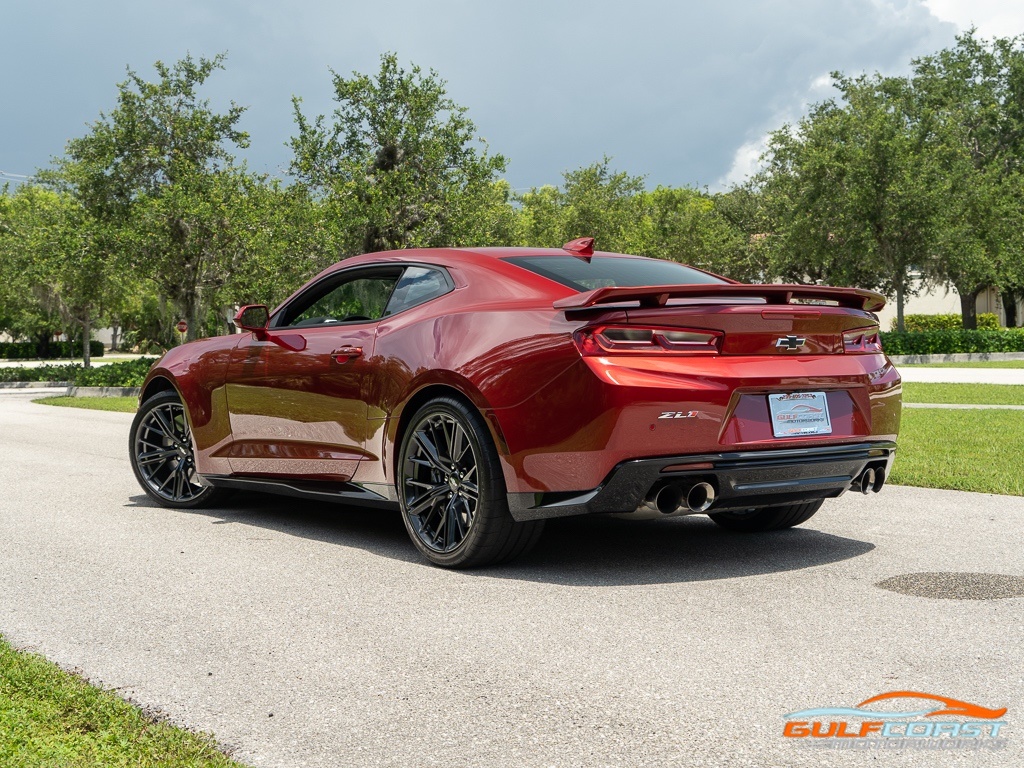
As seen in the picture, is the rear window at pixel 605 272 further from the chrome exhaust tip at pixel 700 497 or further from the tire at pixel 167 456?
the tire at pixel 167 456

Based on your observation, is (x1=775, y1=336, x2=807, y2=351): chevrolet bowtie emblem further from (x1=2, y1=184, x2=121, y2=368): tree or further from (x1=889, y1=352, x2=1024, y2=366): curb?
(x1=889, y1=352, x2=1024, y2=366): curb

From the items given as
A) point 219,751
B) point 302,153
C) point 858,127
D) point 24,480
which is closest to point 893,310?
point 858,127

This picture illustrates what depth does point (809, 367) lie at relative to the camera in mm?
5305

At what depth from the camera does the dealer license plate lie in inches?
203

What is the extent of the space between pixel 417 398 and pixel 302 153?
2261 cm

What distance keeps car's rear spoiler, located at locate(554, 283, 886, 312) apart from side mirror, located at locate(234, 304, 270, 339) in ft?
8.24

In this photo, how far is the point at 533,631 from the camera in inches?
175

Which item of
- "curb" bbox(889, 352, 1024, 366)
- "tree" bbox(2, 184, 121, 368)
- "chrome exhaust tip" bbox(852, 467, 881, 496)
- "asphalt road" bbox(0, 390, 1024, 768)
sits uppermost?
"tree" bbox(2, 184, 121, 368)

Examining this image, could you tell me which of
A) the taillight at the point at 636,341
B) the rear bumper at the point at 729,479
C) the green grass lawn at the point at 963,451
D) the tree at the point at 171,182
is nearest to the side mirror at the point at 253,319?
the rear bumper at the point at 729,479

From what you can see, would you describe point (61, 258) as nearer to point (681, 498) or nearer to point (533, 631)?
point (681, 498)

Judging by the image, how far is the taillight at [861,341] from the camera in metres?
5.58

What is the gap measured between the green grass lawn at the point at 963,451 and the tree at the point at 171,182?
732 inches

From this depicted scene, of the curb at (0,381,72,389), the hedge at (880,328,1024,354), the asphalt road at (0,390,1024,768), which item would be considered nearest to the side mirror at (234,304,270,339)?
the asphalt road at (0,390,1024,768)

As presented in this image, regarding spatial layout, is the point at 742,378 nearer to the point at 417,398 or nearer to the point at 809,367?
the point at 809,367
